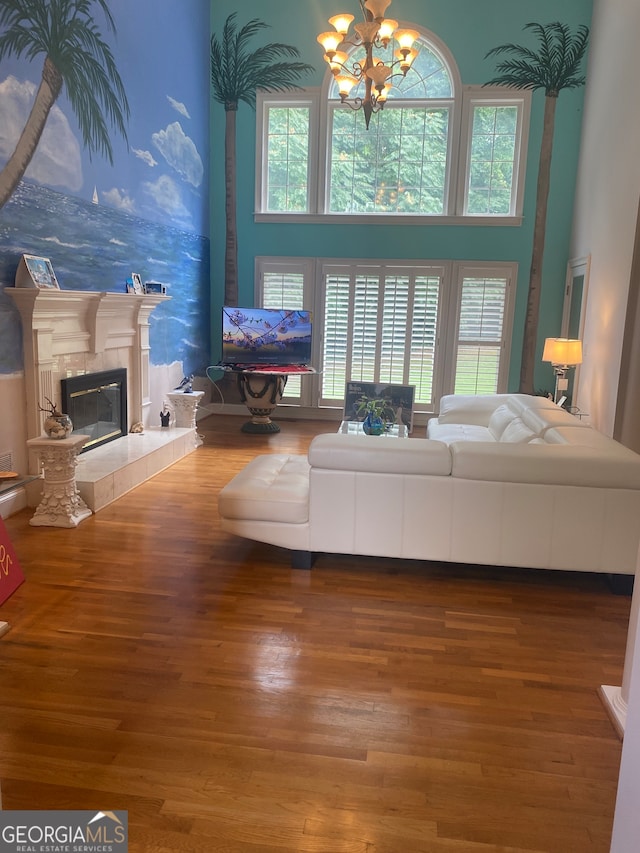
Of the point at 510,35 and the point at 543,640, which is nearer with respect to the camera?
the point at 543,640

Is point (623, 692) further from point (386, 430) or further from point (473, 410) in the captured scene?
point (473, 410)

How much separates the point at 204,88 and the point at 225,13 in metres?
1.06

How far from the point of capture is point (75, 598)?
349 cm

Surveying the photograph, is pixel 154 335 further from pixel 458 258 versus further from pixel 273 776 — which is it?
pixel 273 776

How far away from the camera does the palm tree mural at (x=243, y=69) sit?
8.37 meters

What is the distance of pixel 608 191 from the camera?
655 centimetres

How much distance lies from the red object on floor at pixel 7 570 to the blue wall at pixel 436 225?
235 inches

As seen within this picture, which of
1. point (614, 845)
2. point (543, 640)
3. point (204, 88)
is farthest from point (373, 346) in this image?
point (614, 845)

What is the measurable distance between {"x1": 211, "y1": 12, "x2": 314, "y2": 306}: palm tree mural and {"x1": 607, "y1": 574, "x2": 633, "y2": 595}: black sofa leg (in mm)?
7107

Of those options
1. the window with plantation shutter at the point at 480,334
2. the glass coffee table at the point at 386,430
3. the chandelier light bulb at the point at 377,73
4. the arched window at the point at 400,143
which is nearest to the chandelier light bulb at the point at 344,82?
the chandelier light bulb at the point at 377,73

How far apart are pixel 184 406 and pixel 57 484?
8.42ft

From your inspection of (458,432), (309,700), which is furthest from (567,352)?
Result: (309,700)

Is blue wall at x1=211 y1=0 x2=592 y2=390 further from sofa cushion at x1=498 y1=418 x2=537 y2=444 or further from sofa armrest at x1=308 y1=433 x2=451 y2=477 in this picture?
sofa armrest at x1=308 y1=433 x2=451 y2=477

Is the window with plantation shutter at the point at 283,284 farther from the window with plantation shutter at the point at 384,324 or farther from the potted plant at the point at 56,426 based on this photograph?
the potted plant at the point at 56,426
